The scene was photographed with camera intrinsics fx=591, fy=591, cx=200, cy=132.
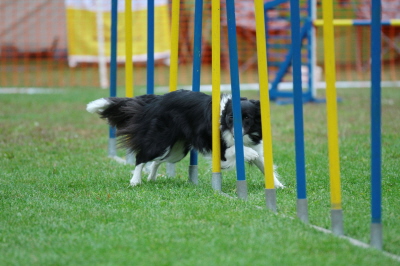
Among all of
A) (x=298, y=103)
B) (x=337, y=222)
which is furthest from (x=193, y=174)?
(x=337, y=222)

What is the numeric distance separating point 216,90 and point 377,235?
2.02 m

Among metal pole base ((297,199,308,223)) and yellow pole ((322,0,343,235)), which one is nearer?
yellow pole ((322,0,343,235))

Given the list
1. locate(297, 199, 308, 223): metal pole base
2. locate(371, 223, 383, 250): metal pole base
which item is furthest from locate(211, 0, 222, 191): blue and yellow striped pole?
locate(371, 223, 383, 250): metal pole base

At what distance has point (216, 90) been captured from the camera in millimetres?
4945

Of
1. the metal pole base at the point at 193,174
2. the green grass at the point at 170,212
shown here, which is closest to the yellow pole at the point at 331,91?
the green grass at the point at 170,212

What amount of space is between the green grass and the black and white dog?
0.31 m

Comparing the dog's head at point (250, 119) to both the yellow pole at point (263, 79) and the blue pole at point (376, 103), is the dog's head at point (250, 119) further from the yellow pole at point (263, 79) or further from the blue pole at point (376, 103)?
the blue pole at point (376, 103)

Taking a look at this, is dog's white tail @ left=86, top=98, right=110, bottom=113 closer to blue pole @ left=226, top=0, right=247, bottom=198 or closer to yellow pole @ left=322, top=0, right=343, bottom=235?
blue pole @ left=226, top=0, right=247, bottom=198

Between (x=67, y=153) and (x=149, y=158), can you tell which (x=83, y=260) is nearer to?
(x=149, y=158)

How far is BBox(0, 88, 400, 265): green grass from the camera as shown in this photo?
3.29 m

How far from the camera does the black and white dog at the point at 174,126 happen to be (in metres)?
5.16

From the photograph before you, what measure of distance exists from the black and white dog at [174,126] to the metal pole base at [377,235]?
6.06ft

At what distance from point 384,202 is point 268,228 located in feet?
4.06

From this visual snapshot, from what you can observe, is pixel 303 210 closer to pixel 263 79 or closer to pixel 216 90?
pixel 263 79
